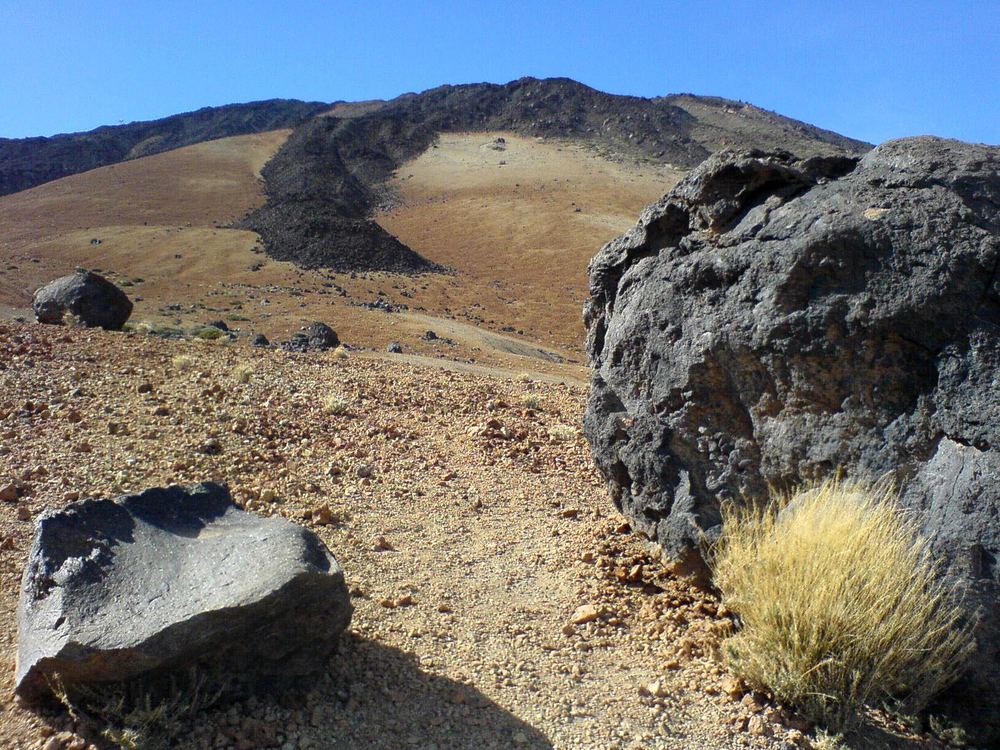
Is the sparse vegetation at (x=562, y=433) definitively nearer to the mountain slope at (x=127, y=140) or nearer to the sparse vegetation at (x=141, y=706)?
the sparse vegetation at (x=141, y=706)

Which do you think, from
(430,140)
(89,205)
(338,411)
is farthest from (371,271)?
(430,140)

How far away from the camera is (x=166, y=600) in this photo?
3021 millimetres

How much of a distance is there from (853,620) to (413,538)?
2697mm

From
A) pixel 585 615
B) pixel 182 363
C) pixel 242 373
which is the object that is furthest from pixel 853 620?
pixel 182 363

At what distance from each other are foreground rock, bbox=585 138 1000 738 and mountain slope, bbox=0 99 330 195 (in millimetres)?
73122

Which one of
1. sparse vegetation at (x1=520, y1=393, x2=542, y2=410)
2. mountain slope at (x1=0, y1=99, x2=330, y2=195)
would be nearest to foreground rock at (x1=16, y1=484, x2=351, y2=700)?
sparse vegetation at (x1=520, y1=393, x2=542, y2=410)

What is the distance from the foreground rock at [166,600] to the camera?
9.21ft

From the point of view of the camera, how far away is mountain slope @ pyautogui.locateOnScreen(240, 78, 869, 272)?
116 ft

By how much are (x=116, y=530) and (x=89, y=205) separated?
46154 millimetres

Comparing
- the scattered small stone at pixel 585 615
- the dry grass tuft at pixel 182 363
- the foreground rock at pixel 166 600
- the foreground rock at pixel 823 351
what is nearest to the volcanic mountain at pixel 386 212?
the foreground rock at pixel 823 351

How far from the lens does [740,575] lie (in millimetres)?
3424

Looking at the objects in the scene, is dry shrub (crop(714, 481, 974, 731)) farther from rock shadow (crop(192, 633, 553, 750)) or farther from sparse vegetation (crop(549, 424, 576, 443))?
sparse vegetation (crop(549, 424, 576, 443))

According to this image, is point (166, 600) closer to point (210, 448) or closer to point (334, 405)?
point (210, 448)

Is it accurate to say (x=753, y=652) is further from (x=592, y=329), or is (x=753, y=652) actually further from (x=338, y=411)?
(x=338, y=411)
